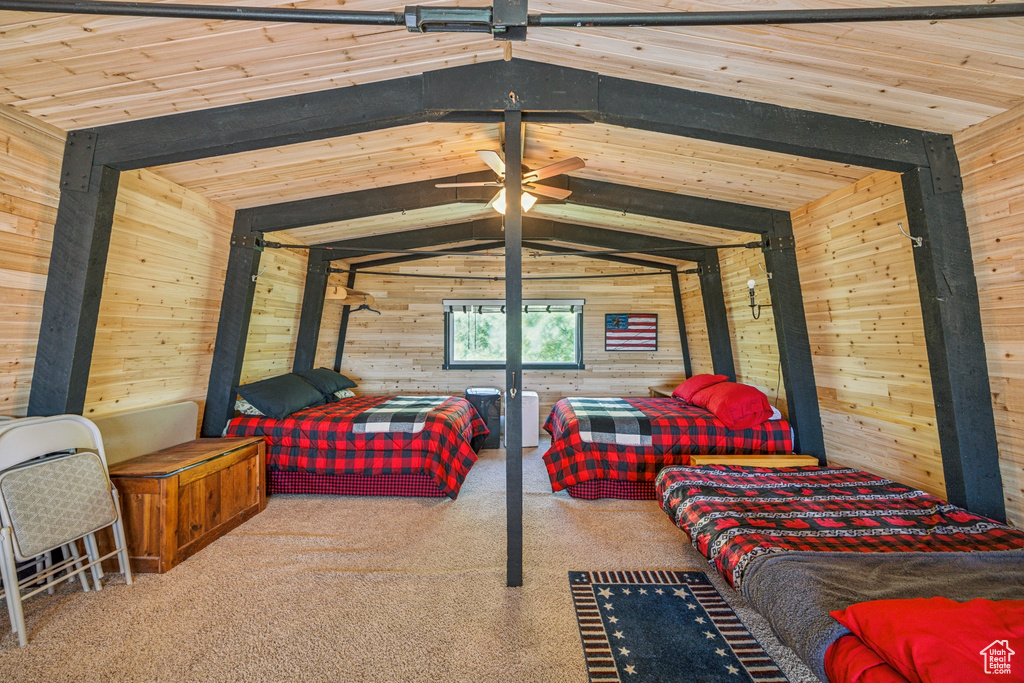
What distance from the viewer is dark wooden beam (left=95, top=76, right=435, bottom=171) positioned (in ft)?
8.41

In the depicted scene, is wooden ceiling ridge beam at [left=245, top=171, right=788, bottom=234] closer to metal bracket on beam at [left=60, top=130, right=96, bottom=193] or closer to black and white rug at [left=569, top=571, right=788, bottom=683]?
metal bracket on beam at [left=60, top=130, right=96, bottom=193]

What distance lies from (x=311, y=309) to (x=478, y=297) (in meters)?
2.16

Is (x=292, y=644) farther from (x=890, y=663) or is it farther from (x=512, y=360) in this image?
(x=890, y=663)

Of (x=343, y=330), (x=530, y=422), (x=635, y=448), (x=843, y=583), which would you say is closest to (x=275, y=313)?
(x=343, y=330)

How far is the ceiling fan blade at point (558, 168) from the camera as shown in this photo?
2832mm

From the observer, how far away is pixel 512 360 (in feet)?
8.82

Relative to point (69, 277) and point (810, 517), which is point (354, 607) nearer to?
point (69, 277)

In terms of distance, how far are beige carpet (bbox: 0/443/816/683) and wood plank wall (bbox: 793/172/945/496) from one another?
5.25 feet

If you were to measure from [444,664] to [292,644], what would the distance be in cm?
74

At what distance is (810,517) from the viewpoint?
2521mm

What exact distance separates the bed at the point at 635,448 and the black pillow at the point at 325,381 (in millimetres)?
2638

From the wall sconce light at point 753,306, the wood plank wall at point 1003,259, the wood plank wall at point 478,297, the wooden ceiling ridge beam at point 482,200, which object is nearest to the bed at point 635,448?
the wall sconce light at point 753,306

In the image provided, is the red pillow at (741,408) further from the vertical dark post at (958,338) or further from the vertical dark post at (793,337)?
the vertical dark post at (958,338)

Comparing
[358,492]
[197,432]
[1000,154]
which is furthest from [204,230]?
[1000,154]
